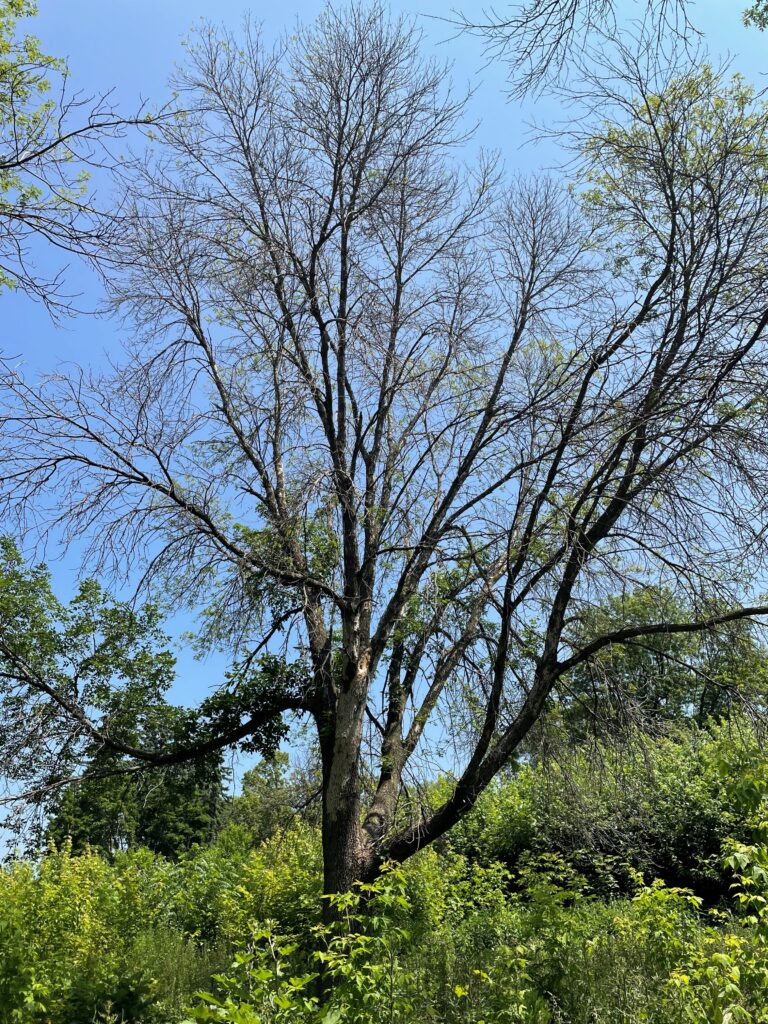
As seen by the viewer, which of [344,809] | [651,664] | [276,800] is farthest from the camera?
[276,800]

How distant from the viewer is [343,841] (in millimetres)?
6941

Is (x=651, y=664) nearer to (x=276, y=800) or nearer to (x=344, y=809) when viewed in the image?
(x=344, y=809)

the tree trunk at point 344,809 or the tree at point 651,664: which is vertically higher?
the tree at point 651,664

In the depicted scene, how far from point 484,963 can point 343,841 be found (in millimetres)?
1778

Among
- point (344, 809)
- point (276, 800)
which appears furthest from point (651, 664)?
point (276, 800)

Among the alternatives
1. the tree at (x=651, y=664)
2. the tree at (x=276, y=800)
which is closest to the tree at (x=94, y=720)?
the tree at (x=276, y=800)

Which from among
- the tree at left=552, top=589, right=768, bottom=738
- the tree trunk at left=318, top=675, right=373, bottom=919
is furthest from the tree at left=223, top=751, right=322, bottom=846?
the tree at left=552, top=589, right=768, bottom=738

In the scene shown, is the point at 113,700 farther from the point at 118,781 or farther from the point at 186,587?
the point at 186,587

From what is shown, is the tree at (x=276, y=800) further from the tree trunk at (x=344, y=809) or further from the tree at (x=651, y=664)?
the tree at (x=651, y=664)

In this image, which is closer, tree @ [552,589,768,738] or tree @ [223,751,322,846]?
tree @ [552,589,768,738]

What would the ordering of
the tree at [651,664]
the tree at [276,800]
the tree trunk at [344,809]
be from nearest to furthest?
the tree at [651,664] < the tree trunk at [344,809] < the tree at [276,800]

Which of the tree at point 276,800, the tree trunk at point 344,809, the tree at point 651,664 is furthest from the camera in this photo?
the tree at point 276,800

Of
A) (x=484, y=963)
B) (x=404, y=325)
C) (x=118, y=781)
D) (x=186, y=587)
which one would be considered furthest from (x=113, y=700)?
(x=404, y=325)

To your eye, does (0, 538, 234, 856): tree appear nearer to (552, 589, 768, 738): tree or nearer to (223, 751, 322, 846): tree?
(223, 751, 322, 846): tree
